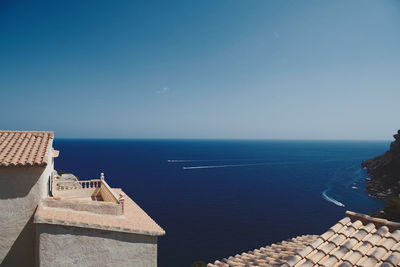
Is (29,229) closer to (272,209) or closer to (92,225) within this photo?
(92,225)

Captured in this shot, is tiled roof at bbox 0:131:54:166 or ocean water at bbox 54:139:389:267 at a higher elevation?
tiled roof at bbox 0:131:54:166

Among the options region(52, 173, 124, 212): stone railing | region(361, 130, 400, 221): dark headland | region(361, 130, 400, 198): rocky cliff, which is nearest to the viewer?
region(52, 173, 124, 212): stone railing

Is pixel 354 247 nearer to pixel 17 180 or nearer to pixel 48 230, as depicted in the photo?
pixel 48 230

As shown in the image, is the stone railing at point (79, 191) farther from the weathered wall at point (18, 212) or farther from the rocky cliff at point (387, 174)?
the rocky cliff at point (387, 174)

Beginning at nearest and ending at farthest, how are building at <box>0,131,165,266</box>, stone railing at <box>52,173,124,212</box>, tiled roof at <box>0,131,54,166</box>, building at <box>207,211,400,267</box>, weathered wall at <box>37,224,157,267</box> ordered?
building at <box>207,211,400,267</box> → weathered wall at <box>37,224,157,267</box> → building at <box>0,131,165,266</box> → tiled roof at <box>0,131,54,166</box> → stone railing at <box>52,173,124,212</box>

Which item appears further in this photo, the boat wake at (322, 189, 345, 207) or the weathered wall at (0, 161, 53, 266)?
the boat wake at (322, 189, 345, 207)

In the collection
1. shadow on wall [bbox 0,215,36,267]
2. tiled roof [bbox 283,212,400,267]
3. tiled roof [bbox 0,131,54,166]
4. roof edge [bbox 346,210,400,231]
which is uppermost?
tiled roof [bbox 0,131,54,166]

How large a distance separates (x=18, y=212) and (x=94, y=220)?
11.0 feet

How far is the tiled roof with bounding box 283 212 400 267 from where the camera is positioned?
5.54 meters

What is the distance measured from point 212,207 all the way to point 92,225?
53.7 meters

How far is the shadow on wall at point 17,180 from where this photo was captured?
10.1 metres

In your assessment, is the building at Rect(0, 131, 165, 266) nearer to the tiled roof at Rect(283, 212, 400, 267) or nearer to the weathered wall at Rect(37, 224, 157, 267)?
the weathered wall at Rect(37, 224, 157, 267)

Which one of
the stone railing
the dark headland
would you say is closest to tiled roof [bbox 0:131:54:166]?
the stone railing

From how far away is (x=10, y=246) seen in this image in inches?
407
